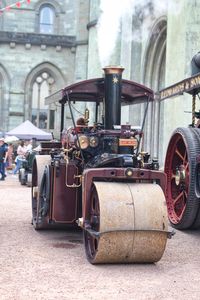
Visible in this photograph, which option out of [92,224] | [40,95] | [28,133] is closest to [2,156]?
[28,133]

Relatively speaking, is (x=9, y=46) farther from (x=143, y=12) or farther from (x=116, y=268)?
(x=116, y=268)

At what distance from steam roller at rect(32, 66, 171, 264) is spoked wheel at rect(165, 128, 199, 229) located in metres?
0.86

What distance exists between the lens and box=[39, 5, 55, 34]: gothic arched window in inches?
1237

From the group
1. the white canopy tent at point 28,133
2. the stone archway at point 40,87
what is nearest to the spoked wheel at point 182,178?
the white canopy tent at point 28,133

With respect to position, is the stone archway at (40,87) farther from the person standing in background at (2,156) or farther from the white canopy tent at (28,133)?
the person standing in background at (2,156)

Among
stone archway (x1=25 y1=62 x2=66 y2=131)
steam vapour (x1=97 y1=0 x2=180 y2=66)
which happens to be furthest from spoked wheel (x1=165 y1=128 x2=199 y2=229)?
stone archway (x1=25 y1=62 x2=66 y2=131)

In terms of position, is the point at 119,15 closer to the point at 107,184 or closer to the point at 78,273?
the point at 107,184

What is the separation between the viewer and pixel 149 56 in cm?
1639

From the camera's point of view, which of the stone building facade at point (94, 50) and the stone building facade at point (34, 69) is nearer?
the stone building facade at point (94, 50)

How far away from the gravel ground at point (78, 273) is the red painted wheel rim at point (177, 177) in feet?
2.31

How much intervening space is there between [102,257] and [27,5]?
92.2 ft

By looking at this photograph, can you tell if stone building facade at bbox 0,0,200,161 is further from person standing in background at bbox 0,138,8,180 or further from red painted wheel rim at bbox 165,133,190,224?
red painted wheel rim at bbox 165,133,190,224

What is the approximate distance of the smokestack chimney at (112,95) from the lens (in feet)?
19.2

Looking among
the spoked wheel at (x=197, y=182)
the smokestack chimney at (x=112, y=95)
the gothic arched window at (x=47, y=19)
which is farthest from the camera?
the gothic arched window at (x=47, y=19)
